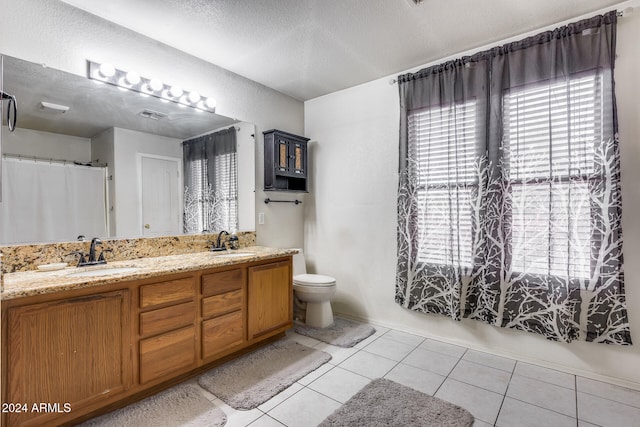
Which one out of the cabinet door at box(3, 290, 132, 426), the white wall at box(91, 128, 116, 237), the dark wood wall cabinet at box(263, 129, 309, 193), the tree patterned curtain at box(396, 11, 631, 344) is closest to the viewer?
the cabinet door at box(3, 290, 132, 426)

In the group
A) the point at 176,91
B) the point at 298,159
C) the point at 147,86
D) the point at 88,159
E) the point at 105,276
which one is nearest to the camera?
the point at 105,276

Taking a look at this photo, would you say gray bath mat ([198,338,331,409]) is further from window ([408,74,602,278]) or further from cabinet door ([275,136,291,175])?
cabinet door ([275,136,291,175])

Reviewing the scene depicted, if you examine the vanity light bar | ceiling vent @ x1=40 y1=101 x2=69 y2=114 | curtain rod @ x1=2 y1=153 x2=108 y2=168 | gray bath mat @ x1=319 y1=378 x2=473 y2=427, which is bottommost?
gray bath mat @ x1=319 y1=378 x2=473 y2=427

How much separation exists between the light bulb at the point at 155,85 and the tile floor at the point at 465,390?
2159mm

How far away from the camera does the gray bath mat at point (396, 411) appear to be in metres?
1.67

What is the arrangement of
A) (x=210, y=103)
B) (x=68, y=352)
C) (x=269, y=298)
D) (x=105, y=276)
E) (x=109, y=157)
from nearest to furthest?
(x=68, y=352), (x=105, y=276), (x=109, y=157), (x=269, y=298), (x=210, y=103)

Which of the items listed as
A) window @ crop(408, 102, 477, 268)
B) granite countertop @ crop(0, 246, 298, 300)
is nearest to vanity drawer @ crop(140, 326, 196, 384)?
granite countertop @ crop(0, 246, 298, 300)

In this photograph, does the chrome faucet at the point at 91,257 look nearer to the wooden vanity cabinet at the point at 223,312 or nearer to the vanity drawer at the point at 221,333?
the wooden vanity cabinet at the point at 223,312

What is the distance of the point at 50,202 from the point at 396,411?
2426mm

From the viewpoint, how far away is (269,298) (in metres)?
2.57

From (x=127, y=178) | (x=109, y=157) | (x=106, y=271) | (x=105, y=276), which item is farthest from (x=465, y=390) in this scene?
(x=109, y=157)

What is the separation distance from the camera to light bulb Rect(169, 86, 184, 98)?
244 cm

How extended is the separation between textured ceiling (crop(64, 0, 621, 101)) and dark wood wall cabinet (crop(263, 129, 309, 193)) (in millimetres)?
648

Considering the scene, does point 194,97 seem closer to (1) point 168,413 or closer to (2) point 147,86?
(2) point 147,86
